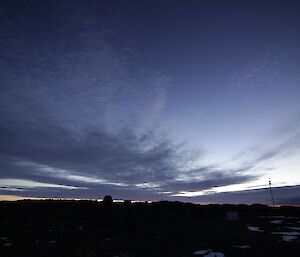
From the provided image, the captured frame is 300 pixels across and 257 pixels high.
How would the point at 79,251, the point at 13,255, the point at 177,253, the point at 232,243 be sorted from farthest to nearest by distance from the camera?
the point at 232,243, the point at 177,253, the point at 79,251, the point at 13,255

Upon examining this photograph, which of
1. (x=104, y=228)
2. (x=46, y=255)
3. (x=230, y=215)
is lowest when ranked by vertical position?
(x=46, y=255)

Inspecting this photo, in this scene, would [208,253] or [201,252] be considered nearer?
[208,253]

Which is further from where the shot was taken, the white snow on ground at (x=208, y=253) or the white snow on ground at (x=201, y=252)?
the white snow on ground at (x=201, y=252)

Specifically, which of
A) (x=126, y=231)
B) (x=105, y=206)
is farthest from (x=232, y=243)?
(x=105, y=206)

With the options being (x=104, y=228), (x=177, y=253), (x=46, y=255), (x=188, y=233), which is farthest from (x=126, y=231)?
(x=46, y=255)

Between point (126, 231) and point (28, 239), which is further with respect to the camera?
point (126, 231)

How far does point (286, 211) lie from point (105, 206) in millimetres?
39066

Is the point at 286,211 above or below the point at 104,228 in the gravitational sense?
above

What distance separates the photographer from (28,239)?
1819cm

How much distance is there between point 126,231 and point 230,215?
21.2 metres

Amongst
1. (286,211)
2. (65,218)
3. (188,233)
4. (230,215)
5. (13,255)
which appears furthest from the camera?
(286,211)

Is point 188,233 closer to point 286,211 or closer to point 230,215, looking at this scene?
point 230,215

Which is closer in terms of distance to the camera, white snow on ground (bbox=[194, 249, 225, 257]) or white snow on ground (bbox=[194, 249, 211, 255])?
white snow on ground (bbox=[194, 249, 225, 257])

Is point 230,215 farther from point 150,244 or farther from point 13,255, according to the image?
point 13,255
